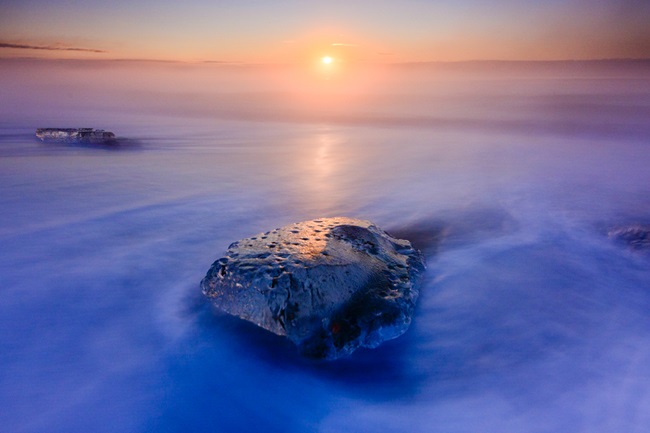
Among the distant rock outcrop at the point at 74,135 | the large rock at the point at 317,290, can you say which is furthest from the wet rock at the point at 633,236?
the distant rock outcrop at the point at 74,135

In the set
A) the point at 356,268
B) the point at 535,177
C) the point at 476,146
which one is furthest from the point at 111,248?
the point at 476,146

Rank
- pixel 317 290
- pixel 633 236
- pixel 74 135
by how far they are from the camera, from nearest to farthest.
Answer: pixel 317 290, pixel 633 236, pixel 74 135

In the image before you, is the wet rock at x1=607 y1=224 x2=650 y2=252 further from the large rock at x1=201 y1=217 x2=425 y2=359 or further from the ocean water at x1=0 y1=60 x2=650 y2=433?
the large rock at x1=201 y1=217 x2=425 y2=359

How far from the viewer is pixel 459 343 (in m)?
2.90

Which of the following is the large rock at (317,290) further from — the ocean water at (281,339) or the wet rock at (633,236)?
the wet rock at (633,236)

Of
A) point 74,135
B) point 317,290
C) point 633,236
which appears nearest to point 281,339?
point 317,290

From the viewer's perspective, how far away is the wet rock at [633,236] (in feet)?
14.3

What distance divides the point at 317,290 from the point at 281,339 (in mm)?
394

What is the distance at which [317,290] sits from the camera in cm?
269

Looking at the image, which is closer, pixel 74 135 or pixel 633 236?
pixel 633 236

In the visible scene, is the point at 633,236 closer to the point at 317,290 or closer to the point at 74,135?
the point at 317,290

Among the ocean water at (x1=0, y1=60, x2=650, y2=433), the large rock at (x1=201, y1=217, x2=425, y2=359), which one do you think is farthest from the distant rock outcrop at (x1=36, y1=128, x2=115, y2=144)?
the large rock at (x1=201, y1=217, x2=425, y2=359)

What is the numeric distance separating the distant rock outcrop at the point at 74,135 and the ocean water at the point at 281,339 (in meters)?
0.57

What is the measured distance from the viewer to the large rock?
2.62 m
